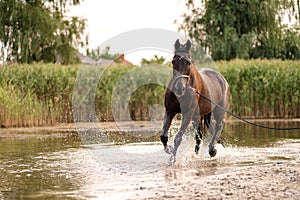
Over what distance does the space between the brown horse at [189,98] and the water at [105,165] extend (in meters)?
0.43

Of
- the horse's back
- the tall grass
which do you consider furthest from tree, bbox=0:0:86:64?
the horse's back

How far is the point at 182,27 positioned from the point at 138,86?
18.0 meters

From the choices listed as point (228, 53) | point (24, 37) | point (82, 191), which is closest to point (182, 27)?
point (228, 53)

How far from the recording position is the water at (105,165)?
22.7ft

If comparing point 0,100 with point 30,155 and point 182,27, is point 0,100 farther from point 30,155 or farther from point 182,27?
point 182,27

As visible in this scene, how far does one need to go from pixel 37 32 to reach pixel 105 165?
95.4 feet

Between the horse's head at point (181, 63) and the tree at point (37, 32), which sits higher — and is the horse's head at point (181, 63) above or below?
below

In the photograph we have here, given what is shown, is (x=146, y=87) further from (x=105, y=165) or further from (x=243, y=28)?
(x=243, y=28)

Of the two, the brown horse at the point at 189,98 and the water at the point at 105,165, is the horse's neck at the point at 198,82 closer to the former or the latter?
the brown horse at the point at 189,98

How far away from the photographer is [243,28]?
4228cm

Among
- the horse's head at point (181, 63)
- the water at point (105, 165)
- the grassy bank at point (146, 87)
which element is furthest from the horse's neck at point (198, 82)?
the grassy bank at point (146, 87)

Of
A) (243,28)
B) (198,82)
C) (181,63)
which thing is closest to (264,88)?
(198,82)

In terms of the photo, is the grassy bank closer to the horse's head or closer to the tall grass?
the tall grass

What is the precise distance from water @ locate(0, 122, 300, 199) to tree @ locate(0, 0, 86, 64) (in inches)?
927
